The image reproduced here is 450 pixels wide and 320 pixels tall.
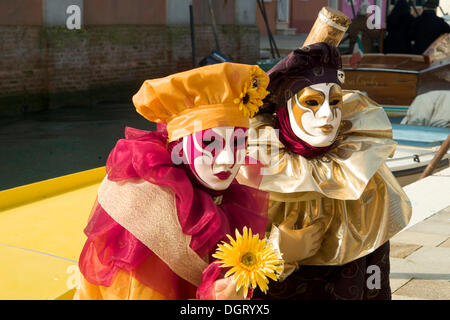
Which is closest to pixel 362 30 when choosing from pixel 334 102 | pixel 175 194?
pixel 334 102

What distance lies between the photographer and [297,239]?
254 centimetres

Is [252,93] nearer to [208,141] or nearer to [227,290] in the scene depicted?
[208,141]

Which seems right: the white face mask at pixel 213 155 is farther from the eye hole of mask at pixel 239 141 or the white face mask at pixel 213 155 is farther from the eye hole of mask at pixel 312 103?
the eye hole of mask at pixel 312 103

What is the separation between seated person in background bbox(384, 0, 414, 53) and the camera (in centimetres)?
1307

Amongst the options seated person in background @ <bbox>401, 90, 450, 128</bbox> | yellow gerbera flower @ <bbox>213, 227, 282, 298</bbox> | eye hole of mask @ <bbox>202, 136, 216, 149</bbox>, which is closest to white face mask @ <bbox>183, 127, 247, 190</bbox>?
eye hole of mask @ <bbox>202, 136, 216, 149</bbox>

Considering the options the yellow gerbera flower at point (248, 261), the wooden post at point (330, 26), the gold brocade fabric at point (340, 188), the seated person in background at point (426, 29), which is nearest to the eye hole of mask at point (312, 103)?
the gold brocade fabric at point (340, 188)

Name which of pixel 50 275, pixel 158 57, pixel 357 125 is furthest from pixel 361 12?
pixel 50 275

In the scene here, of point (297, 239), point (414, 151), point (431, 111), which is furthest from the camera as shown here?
point (431, 111)

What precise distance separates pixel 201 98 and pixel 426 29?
1132 centimetres

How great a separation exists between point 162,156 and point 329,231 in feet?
3.19

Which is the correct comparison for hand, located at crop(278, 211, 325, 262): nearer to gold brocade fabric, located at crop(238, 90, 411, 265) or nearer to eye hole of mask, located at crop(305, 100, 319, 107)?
gold brocade fabric, located at crop(238, 90, 411, 265)

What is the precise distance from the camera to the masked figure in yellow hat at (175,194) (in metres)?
1.86

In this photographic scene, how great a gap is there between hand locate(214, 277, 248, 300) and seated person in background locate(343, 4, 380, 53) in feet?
33.3
